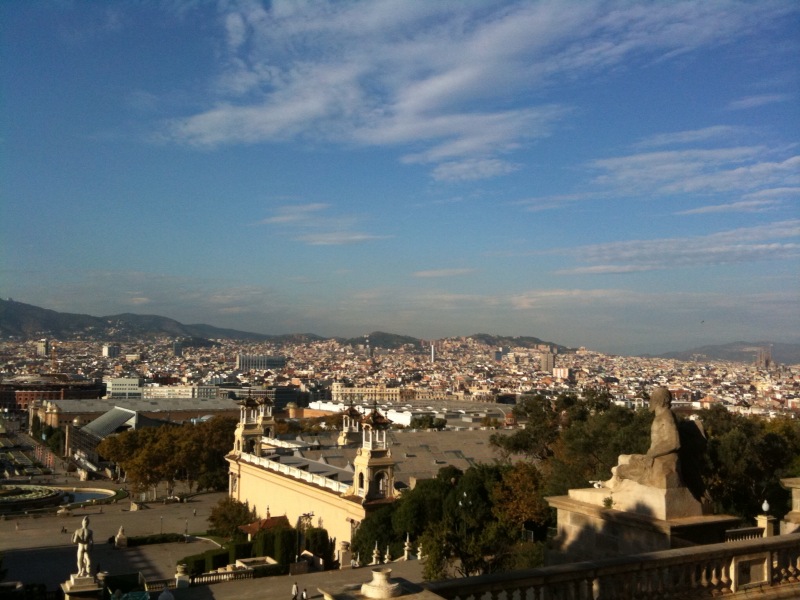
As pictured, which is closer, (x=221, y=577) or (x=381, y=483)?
(x=221, y=577)

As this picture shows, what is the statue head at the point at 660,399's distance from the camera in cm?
641

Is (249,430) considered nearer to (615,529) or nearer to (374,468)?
(374,468)

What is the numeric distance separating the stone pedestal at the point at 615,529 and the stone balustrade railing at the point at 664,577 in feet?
1.39

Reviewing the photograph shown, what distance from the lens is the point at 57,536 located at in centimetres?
3269

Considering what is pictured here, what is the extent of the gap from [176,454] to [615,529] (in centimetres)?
Result: 4037

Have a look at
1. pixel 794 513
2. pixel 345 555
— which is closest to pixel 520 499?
pixel 345 555

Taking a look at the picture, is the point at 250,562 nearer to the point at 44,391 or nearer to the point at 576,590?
the point at 576,590

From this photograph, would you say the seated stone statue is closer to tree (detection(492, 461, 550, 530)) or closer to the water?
tree (detection(492, 461, 550, 530))

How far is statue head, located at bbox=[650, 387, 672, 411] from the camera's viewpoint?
252 inches

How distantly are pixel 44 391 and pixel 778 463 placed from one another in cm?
11590

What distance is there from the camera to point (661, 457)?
6.17 metres

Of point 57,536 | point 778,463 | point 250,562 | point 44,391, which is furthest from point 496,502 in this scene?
point 44,391

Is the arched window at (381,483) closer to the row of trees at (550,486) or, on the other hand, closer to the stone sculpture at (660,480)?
the row of trees at (550,486)

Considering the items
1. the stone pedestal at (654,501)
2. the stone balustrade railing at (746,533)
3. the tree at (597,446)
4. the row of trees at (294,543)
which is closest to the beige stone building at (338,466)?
the row of trees at (294,543)
